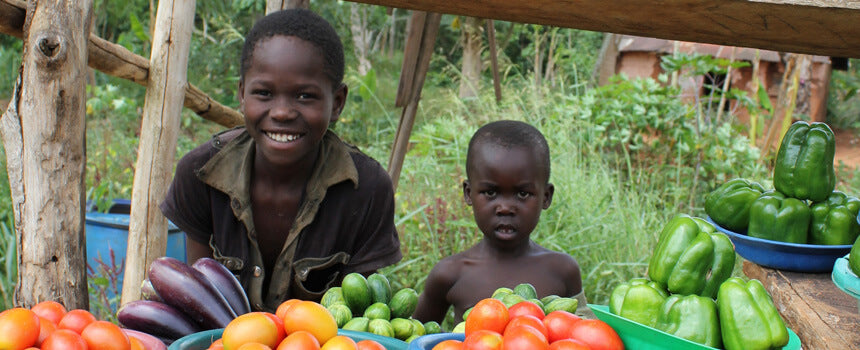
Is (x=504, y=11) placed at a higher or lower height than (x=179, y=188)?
higher

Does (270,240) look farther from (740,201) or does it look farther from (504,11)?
(740,201)

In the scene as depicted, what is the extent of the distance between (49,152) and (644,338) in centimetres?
156

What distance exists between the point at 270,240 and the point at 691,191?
393cm

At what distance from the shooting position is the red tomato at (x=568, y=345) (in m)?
1.19

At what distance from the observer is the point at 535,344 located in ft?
3.76

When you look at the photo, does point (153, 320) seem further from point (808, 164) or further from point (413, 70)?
point (413, 70)

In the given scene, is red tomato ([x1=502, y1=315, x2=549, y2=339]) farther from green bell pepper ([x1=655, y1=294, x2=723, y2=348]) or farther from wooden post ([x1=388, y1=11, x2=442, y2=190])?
wooden post ([x1=388, y1=11, x2=442, y2=190])

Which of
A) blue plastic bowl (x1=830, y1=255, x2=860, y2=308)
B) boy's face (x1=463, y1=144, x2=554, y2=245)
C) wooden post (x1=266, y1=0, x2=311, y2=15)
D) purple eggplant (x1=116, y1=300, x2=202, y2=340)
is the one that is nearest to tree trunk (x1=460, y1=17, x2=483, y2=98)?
wooden post (x1=266, y1=0, x2=311, y2=15)

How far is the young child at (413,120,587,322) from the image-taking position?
99.9 inches

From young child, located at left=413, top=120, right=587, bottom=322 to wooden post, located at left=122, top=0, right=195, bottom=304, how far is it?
113 cm

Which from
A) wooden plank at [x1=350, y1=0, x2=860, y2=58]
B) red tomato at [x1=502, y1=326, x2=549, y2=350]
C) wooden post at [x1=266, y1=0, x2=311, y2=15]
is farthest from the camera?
wooden post at [x1=266, y1=0, x2=311, y2=15]

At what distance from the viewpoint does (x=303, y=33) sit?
2.35 meters

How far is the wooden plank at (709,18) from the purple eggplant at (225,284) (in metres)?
0.86

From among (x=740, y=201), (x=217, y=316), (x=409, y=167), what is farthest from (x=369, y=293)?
(x=409, y=167)
